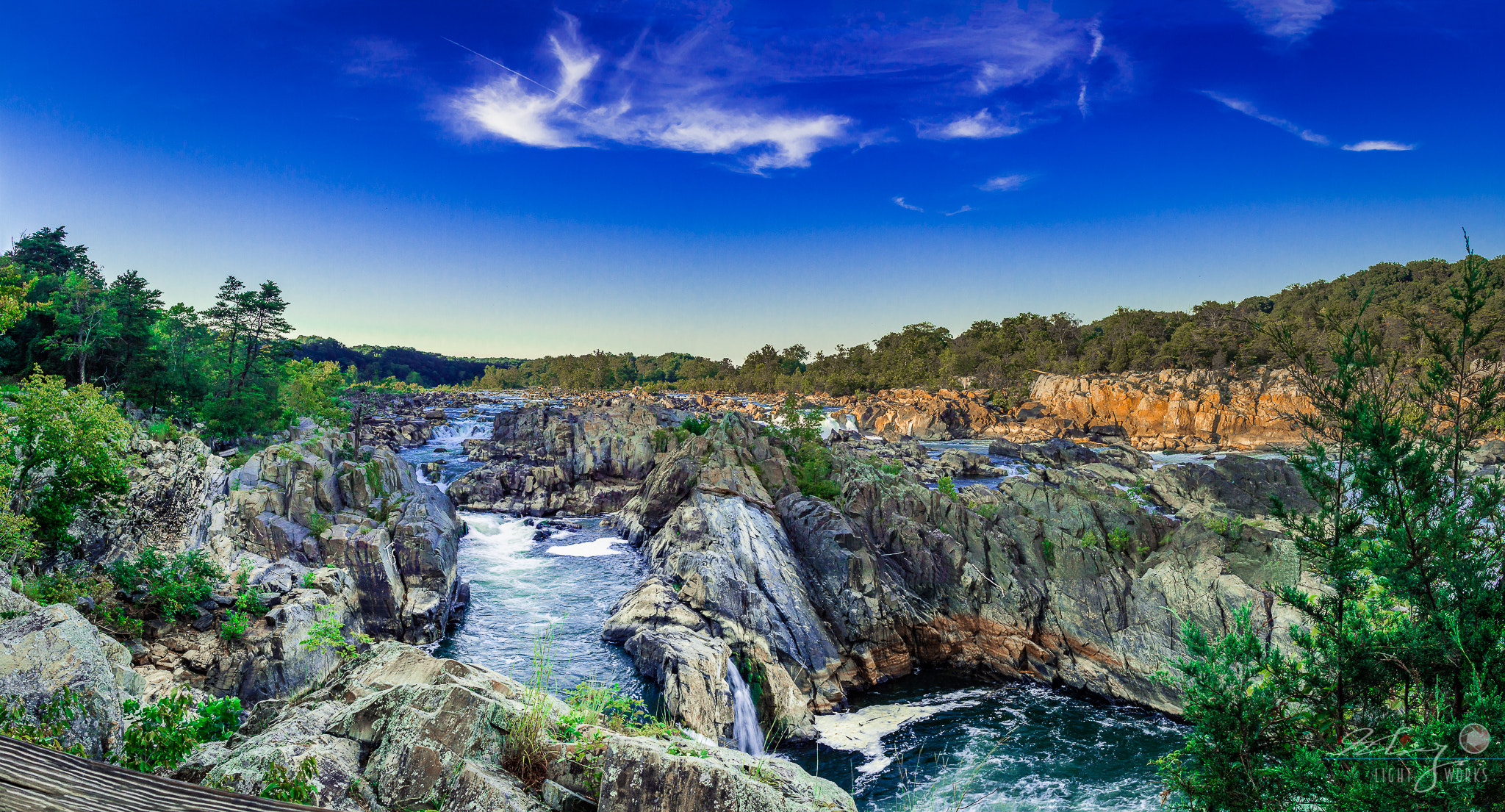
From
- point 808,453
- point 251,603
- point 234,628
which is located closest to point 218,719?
point 234,628

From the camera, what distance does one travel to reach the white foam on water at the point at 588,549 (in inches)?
1142

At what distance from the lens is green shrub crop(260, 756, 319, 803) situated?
3.61 metres

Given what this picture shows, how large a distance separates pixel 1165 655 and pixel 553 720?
21.7 meters

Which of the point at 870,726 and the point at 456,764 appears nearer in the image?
the point at 456,764

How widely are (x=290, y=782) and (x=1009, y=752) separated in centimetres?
1874

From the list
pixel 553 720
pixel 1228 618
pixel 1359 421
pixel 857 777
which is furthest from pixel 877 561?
pixel 553 720

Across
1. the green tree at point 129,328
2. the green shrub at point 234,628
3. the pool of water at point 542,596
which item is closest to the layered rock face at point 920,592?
the pool of water at point 542,596

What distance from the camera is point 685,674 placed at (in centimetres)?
1634

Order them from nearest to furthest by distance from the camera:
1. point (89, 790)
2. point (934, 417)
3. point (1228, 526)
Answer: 1. point (89, 790)
2. point (1228, 526)
3. point (934, 417)

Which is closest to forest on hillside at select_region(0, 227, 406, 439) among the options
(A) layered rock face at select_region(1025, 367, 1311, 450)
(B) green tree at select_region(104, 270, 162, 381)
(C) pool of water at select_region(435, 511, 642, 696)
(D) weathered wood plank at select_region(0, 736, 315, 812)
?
(B) green tree at select_region(104, 270, 162, 381)
